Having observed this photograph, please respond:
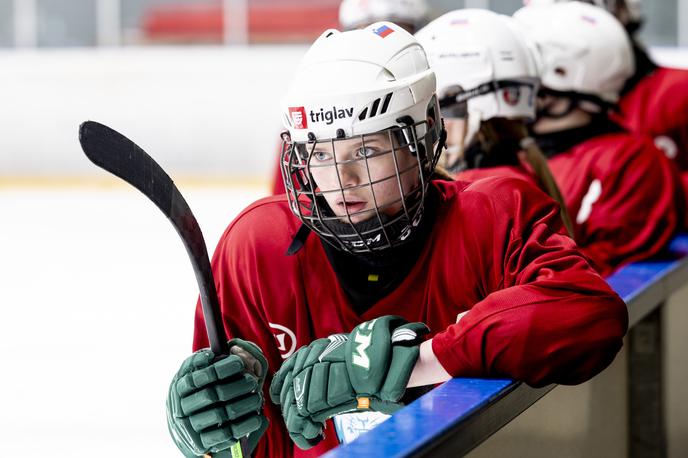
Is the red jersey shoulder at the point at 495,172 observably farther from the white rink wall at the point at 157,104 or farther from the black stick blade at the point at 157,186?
the white rink wall at the point at 157,104

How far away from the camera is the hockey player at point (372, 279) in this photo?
1355mm

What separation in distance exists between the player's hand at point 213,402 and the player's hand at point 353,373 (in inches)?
2.2

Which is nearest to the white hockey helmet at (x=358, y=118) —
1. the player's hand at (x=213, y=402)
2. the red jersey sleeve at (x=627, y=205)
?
the player's hand at (x=213, y=402)

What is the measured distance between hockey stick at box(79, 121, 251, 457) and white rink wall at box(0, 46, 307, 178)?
22.8ft

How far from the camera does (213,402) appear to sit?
1.34 m

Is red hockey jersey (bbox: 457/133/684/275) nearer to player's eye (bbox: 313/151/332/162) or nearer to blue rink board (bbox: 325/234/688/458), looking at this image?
player's eye (bbox: 313/151/332/162)

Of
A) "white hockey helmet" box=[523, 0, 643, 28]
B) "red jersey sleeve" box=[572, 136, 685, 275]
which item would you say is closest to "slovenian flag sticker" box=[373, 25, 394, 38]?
"red jersey sleeve" box=[572, 136, 685, 275]

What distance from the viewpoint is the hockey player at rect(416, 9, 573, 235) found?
2314 mm

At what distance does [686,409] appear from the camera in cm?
261

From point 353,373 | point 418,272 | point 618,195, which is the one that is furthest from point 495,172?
point 353,373

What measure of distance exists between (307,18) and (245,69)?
1.04m

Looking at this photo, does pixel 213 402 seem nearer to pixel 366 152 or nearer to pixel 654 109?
pixel 366 152

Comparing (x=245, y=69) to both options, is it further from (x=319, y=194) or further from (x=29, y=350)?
(x=319, y=194)

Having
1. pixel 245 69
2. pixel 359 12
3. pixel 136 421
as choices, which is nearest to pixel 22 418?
pixel 136 421
